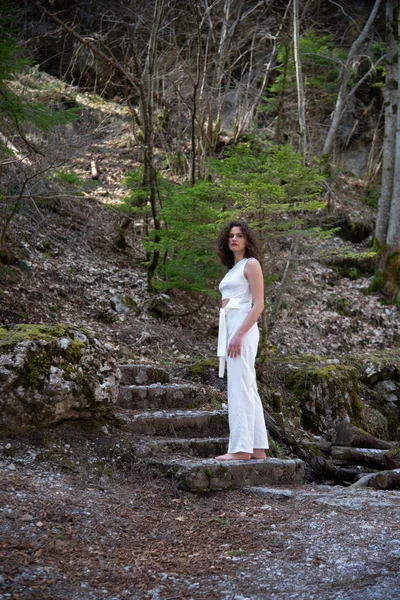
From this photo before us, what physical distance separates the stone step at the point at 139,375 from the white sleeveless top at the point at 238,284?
1404 mm

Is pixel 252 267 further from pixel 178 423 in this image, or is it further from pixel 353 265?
pixel 353 265

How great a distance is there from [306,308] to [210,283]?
12.2 feet

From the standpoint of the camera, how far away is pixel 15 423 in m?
4.29

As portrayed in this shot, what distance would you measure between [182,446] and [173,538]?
1458 mm

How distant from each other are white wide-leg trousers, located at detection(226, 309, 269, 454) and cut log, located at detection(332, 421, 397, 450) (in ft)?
6.73

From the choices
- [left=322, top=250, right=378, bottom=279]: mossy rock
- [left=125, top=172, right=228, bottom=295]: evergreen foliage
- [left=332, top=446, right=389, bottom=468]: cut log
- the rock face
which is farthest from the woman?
[left=322, top=250, right=378, bottom=279]: mossy rock

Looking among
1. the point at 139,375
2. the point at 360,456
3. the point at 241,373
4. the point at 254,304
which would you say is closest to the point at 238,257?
the point at 254,304

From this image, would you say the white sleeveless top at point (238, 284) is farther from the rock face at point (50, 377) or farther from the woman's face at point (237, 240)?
the rock face at point (50, 377)

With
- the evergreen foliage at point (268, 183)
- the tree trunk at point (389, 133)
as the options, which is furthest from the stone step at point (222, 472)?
the tree trunk at point (389, 133)

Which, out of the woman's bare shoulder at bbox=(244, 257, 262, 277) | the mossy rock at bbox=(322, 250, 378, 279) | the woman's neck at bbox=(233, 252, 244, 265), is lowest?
the woman's bare shoulder at bbox=(244, 257, 262, 277)

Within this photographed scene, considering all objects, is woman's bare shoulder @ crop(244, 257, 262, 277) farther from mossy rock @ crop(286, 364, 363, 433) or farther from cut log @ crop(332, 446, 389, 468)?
mossy rock @ crop(286, 364, 363, 433)

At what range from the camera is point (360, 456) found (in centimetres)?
630

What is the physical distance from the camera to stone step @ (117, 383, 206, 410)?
5.62 metres

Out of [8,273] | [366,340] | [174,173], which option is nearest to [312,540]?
[8,273]
